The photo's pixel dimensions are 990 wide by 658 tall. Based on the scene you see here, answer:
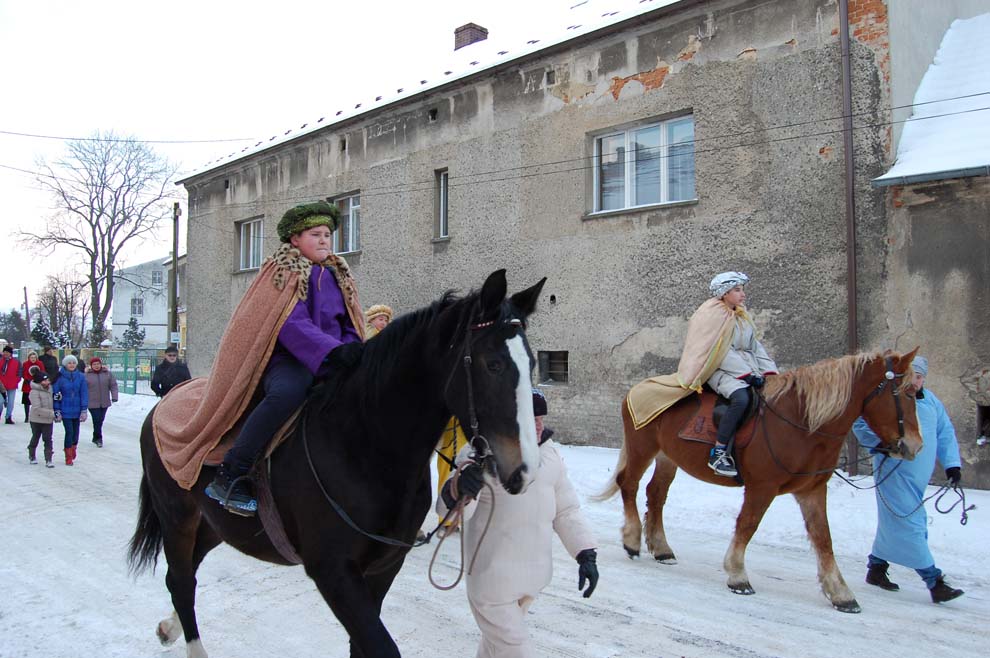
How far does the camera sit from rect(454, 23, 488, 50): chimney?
17.8 metres

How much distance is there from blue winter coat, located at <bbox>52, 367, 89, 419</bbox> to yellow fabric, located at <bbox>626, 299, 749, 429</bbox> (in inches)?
367

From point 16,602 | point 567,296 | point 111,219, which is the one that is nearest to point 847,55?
point 567,296

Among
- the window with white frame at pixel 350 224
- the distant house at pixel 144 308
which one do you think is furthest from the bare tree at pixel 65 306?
the window with white frame at pixel 350 224

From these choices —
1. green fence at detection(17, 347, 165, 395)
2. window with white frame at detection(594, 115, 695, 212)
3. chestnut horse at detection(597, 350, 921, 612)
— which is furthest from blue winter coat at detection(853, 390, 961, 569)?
green fence at detection(17, 347, 165, 395)

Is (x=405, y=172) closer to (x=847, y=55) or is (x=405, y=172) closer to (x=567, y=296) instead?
(x=567, y=296)

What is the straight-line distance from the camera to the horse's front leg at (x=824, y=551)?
494cm

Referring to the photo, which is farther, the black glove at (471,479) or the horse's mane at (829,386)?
the horse's mane at (829,386)

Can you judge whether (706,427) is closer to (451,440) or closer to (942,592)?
(942,592)

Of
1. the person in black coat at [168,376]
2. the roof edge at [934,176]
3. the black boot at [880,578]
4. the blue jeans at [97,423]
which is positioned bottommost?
the black boot at [880,578]

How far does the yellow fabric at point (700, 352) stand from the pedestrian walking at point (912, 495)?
1.21 m

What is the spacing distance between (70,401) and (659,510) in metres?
9.57

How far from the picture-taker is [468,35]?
17797mm

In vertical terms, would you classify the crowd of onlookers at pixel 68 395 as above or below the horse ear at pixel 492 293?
below

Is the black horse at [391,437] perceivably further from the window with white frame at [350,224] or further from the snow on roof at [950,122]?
the window with white frame at [350,224]
